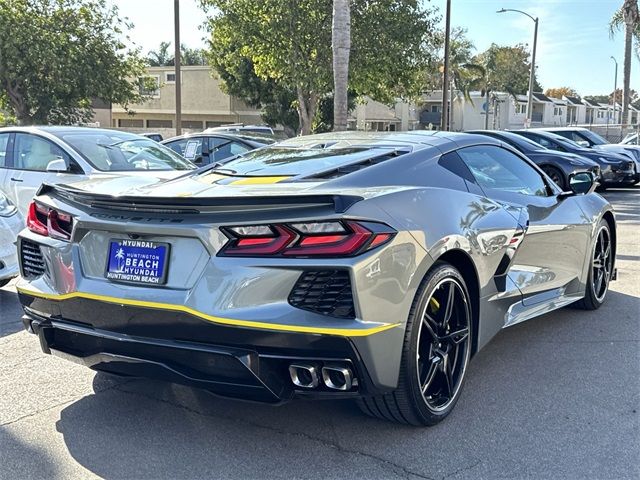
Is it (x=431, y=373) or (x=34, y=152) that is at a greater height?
(x=34, y=152)

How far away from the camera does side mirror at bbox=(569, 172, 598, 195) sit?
521cm

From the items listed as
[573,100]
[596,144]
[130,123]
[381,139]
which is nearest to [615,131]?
[596,144]

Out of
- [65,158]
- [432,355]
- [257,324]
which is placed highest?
[65,158]

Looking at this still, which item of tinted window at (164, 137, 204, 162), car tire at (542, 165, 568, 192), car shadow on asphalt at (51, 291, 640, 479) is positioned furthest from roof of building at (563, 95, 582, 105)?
car shadow on asphalt at (51, 291, 640, 479)

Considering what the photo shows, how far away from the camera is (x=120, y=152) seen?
26.5 feet

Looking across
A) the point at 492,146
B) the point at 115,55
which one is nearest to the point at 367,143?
the point at 492,146

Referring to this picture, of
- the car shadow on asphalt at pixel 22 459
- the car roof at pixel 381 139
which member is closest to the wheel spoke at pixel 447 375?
the car roof at pixel 381 139

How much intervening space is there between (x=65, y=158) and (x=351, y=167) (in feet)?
17.6

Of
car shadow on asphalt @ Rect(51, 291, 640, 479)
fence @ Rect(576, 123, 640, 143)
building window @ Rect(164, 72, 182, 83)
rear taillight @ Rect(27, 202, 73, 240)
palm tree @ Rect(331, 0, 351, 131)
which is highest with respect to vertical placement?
building window @ Rect(164, 72, 182, 83)

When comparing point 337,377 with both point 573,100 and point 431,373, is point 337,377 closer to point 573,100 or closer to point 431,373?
point 431,373

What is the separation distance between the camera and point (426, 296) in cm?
314

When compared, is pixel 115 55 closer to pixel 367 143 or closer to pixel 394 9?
pixel 394 9

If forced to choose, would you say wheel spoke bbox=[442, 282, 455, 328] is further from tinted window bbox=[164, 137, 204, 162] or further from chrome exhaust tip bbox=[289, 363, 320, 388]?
tinted window bbox=[164, 137, 204, 162]

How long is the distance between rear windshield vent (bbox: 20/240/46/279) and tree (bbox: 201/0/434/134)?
18470 millimetres
